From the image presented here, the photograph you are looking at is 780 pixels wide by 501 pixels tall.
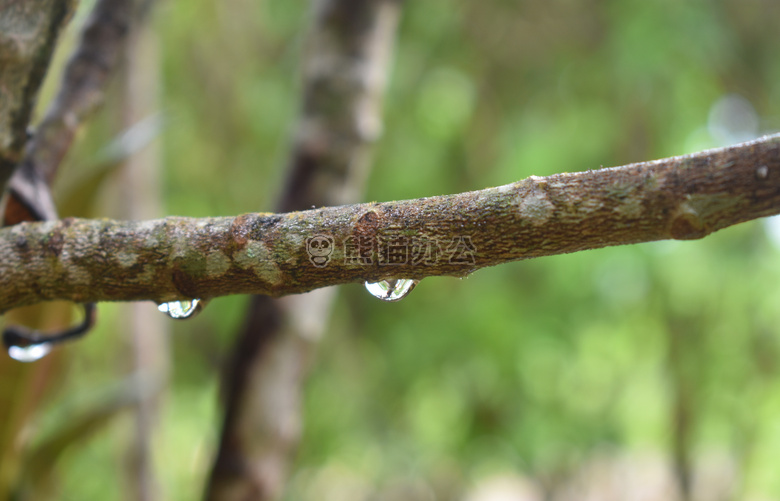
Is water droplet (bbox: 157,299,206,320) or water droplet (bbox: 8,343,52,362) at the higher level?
water droplet (bbox: 8,343,52,362)

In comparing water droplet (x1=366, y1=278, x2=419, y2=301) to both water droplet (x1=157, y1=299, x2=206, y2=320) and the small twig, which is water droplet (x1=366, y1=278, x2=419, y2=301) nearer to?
water droplet (x1=157, y1=299, x2=206, y2=320)

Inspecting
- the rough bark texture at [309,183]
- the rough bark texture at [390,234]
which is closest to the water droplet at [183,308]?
the rough bark texture at [390,234]

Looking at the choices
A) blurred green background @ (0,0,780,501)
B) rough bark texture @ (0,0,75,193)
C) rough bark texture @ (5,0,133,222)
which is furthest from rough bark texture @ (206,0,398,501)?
blurred green background @ (0,0,780,501)

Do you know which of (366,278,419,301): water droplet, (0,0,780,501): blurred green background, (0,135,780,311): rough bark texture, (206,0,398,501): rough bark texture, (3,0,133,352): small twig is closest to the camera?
(0,135,780,311): rough bark texture

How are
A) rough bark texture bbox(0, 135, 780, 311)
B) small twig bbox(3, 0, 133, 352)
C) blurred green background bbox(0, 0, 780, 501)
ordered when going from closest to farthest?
rough bark texture bbox(0, 135, 780, 311) < small twig bbox(3, 0, 133, 352) < blurred green background bbox(0, 0, 780, 501)

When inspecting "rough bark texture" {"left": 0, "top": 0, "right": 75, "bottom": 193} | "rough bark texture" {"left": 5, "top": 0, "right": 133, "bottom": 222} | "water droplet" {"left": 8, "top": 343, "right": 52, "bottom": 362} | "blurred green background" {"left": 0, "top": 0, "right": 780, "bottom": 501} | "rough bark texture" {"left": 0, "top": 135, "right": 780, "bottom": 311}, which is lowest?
"rough bark texture" {"left": 0, "top": 135, "right": 780, "bottom": 311}

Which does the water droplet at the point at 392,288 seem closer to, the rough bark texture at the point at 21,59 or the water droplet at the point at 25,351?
the rough bark texture at the point at 21,59
